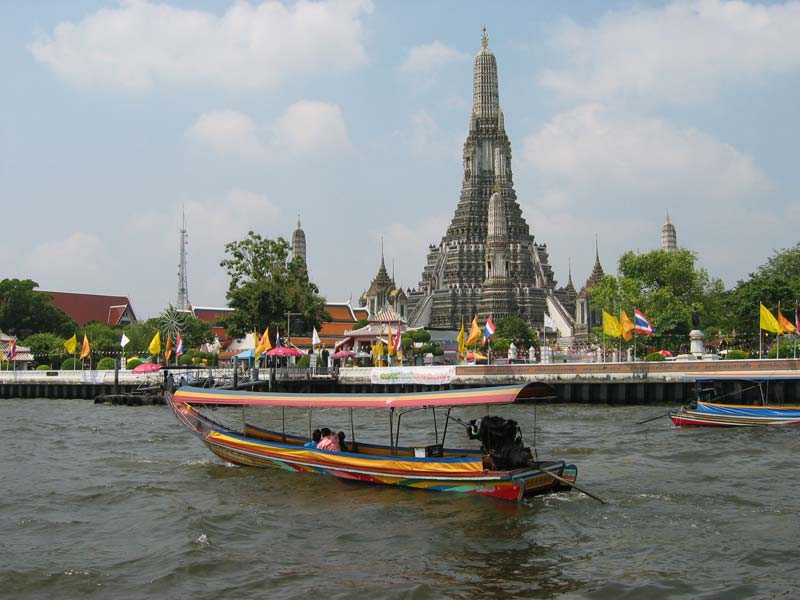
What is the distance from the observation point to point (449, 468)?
18297 mm

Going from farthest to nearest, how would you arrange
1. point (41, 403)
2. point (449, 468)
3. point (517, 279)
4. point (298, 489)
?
point (517, 279), point (41, 403), point (298, 489), point (449, 468)

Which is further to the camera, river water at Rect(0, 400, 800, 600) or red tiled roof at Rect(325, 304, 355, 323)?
red tiled roof at Rect(325, 304, 355, 323)

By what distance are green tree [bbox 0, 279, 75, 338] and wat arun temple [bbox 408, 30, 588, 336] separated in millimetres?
37877

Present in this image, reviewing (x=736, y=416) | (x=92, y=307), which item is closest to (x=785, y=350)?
(x=736, y=416)

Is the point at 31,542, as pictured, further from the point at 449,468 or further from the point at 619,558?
the point at 619,558

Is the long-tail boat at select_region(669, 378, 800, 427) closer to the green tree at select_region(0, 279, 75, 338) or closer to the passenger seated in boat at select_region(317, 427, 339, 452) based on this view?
the passenger seated in boat at select_region(317, 427, 339, 452)

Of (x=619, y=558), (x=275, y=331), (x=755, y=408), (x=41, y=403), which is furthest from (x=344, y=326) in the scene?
(x=619, y=558)

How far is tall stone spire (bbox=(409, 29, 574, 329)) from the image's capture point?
103750 millimetres

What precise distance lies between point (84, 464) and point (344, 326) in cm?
7499

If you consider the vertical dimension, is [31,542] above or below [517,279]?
below

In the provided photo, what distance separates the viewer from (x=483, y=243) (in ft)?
358

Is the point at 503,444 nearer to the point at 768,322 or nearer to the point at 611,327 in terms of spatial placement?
the point at 768,322

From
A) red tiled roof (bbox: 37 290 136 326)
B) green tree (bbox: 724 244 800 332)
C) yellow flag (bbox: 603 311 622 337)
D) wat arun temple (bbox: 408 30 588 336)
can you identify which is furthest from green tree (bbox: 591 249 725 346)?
red tiled roof (bbox: 37 290 136 326)

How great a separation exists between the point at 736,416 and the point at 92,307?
291 feet
